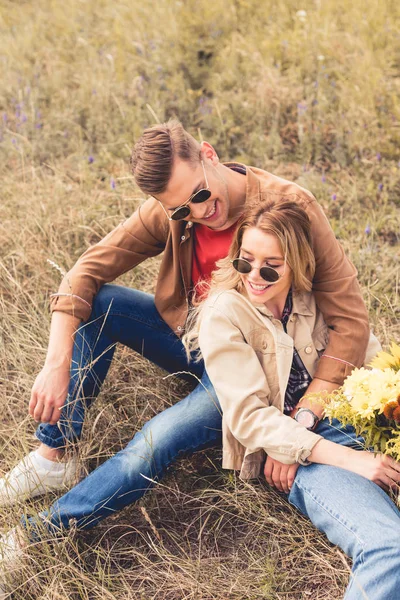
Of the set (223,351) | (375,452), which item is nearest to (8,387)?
(223,351)

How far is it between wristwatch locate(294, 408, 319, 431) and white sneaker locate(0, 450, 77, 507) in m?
0.92

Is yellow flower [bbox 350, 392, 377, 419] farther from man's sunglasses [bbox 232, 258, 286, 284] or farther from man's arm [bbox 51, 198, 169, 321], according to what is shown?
man's arm [bbox 51, 198, 169, 321]

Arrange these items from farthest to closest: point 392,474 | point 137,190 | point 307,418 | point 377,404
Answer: point 137,190 → point 307,418 → point 392,474 → point 377,404

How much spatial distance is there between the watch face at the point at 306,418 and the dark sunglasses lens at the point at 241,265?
1.79 ft

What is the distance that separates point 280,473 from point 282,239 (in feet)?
2.65

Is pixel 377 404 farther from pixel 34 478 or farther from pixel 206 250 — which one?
pixel 34 478

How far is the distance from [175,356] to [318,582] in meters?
1.09

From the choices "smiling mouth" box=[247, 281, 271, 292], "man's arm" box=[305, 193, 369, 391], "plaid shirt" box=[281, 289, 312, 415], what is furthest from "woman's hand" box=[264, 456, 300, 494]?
"smiling mouth" box=[247, 281, 271, 292]

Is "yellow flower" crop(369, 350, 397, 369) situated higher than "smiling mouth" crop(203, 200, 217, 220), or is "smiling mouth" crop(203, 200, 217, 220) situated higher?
"smiling mouth" crop(203, 200, 217, 220)

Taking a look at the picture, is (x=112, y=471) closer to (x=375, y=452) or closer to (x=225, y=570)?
(x=225, y=570)

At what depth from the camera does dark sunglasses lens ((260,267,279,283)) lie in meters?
2.38

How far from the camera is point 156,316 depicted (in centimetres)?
297

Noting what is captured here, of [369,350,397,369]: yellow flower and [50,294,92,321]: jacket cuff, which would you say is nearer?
[369,350,397,369]: yellow flower

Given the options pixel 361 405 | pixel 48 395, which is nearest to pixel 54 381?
pixel 48 395
